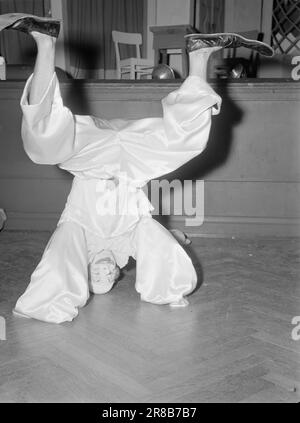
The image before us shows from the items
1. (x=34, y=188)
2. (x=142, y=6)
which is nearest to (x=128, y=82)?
(x=34, y=188)

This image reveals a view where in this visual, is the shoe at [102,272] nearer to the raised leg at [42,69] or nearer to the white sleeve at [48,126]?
the white sleeve at [48,126]

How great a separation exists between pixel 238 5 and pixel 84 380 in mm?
5798

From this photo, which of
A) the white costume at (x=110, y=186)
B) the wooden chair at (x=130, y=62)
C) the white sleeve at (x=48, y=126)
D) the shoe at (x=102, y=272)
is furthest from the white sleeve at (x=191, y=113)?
the wooden chair at (x=130, y=62)

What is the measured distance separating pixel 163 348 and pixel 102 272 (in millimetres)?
481

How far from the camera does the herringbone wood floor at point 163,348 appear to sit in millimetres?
1190

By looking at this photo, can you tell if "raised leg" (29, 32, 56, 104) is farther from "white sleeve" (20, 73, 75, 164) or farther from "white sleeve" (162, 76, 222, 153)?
"white sleeve" (162, 76, 222, 153)

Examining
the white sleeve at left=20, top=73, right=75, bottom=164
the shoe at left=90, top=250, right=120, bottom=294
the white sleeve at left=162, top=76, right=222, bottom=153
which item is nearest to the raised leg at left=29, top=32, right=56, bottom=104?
the white sleeve at left=20, top=73, right=75, bottom=164

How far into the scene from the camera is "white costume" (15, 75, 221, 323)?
1.47 m

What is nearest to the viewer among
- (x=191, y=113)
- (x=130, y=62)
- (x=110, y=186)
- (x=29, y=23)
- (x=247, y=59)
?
(x=29, y=23)

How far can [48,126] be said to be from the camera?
143cm

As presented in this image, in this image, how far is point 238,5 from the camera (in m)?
6.07

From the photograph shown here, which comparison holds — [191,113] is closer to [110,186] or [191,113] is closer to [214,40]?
[214,40]

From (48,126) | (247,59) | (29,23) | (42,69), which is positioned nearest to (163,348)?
(48,126)
